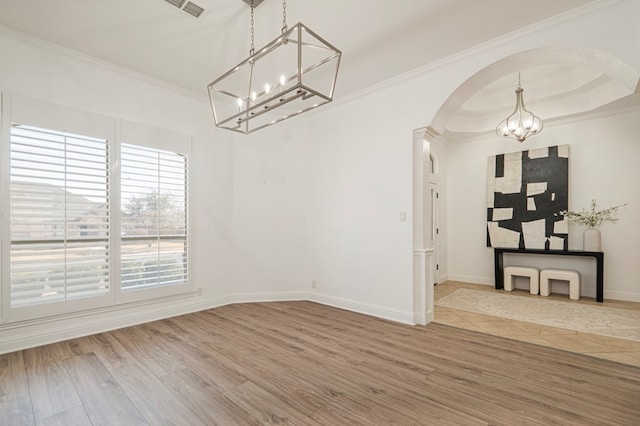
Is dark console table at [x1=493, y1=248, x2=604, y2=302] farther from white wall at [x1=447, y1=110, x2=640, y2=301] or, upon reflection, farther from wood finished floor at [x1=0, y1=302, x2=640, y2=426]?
wood finished floor at [x1=0, y1=302, x2=640, y2=426]

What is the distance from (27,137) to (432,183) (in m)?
6.20

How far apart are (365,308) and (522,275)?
11.0ft

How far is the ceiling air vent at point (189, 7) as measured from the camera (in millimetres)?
2621

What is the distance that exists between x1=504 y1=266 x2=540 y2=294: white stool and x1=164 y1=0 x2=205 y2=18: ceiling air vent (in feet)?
20.5

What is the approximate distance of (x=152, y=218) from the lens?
3941 millimetres

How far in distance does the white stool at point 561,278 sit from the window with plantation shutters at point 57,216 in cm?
672

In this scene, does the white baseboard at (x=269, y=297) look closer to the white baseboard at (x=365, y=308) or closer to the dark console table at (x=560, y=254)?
the white baseboard at (x=365, y=308)

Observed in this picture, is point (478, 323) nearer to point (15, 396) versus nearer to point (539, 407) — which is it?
point (539, 407)

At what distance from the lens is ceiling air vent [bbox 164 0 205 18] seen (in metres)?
2.62

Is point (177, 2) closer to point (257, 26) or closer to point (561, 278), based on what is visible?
point (257, 26)

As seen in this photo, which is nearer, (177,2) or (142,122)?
(177,2)

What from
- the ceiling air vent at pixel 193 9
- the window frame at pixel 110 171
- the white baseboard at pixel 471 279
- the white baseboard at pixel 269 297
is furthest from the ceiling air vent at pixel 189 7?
the white baseboard at pixel 471 279

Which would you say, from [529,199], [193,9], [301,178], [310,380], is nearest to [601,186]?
[529,199]

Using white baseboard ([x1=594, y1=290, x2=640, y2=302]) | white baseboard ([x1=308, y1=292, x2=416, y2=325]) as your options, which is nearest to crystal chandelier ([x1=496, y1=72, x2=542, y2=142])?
white baseboard ([x1=594, y1=290, x2=640, y2=302])
